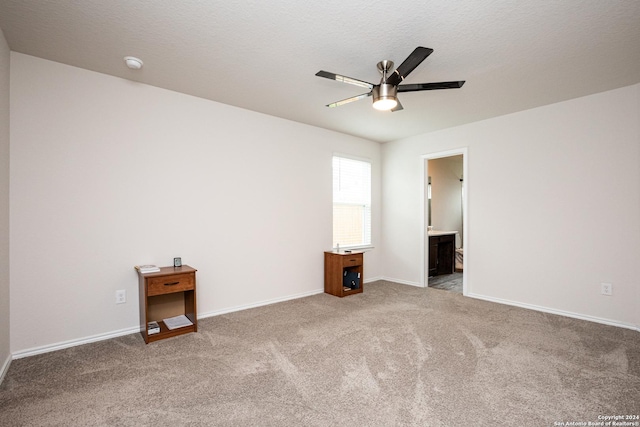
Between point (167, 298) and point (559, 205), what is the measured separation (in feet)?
15.1

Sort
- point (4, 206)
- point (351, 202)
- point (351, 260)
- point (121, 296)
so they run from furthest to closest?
point (351, 202), point (351, 260), point (121, 296), point (4, 206)

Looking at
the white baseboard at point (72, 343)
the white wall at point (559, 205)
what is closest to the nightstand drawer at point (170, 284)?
the white baseboard at point (72, 343)

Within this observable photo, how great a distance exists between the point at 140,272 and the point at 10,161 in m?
1.35

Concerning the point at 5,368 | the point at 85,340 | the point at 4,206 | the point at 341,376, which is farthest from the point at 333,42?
the point at 5,368

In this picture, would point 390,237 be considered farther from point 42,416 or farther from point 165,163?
point 42,416

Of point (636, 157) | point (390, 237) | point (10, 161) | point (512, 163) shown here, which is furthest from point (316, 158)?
point (636, 157)

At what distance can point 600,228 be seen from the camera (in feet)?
11.1

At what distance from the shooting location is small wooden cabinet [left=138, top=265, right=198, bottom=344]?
277cm

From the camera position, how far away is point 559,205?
3.65m

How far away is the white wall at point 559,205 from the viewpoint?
3.23m

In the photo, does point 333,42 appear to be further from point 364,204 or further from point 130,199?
point 364,204

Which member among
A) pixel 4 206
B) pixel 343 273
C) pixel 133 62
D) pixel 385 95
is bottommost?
pixel 343 273
